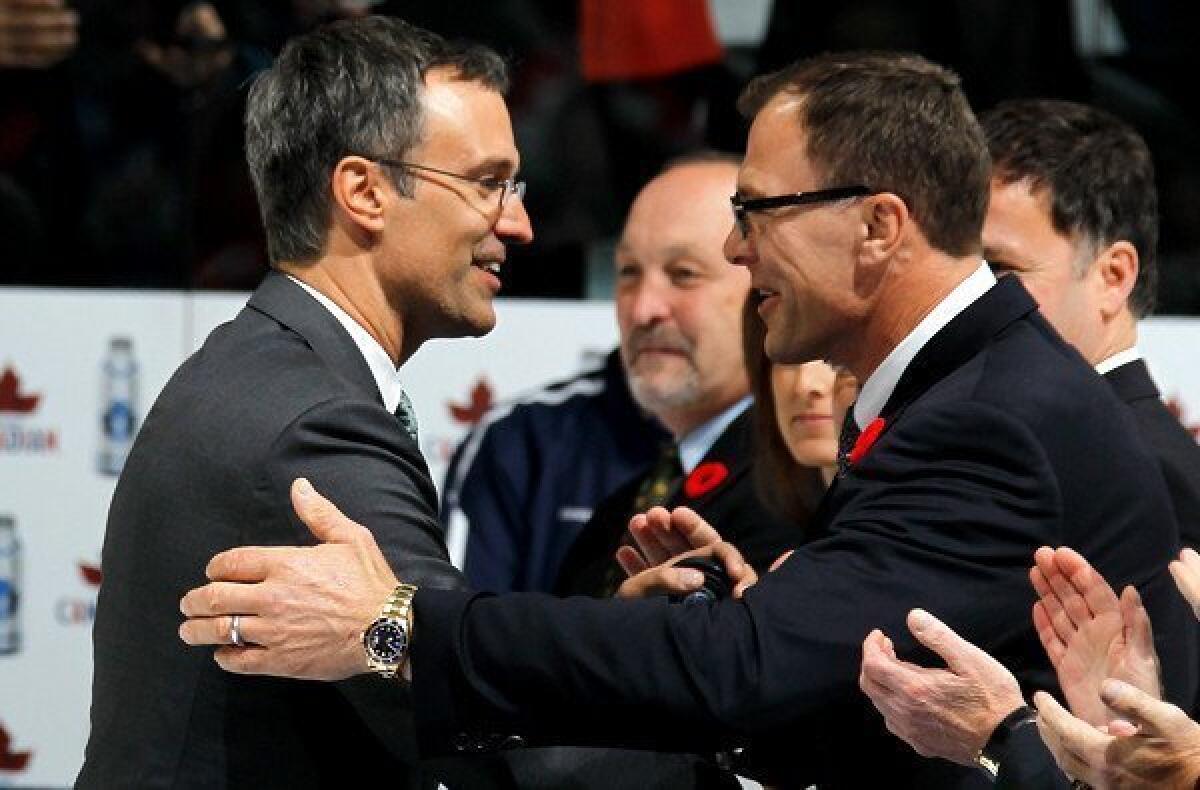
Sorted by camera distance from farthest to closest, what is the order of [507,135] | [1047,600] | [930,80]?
1. [507,135]
2. [930,80]
3. [1047,600]

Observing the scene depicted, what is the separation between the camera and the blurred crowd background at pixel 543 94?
6.29m

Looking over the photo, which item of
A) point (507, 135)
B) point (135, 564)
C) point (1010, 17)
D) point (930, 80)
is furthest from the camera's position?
point (1010, 17)

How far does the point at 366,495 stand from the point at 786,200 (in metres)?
0.87

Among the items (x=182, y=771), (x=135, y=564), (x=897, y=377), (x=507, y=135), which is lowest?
(x=182, y=771)

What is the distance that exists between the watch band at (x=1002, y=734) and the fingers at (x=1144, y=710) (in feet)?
1.08

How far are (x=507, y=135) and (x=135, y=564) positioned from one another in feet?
3.36

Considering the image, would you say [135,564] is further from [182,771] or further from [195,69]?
[195,69]

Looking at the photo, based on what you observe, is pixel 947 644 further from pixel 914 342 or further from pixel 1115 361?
pixel 1115 361

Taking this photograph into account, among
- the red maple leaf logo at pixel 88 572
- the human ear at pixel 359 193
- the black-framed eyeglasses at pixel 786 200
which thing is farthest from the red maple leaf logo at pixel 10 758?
the black-framed eyeglasses at pixel 786 200

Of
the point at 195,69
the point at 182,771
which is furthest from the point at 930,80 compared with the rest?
the point at 195,69

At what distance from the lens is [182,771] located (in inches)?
133

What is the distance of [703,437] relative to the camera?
558cm

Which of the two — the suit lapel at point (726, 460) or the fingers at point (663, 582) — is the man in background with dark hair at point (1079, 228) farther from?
the fingers at point (663, 582)

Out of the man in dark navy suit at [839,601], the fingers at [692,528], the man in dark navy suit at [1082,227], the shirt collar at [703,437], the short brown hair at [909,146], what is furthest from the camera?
the shirt collar at [703,437]
